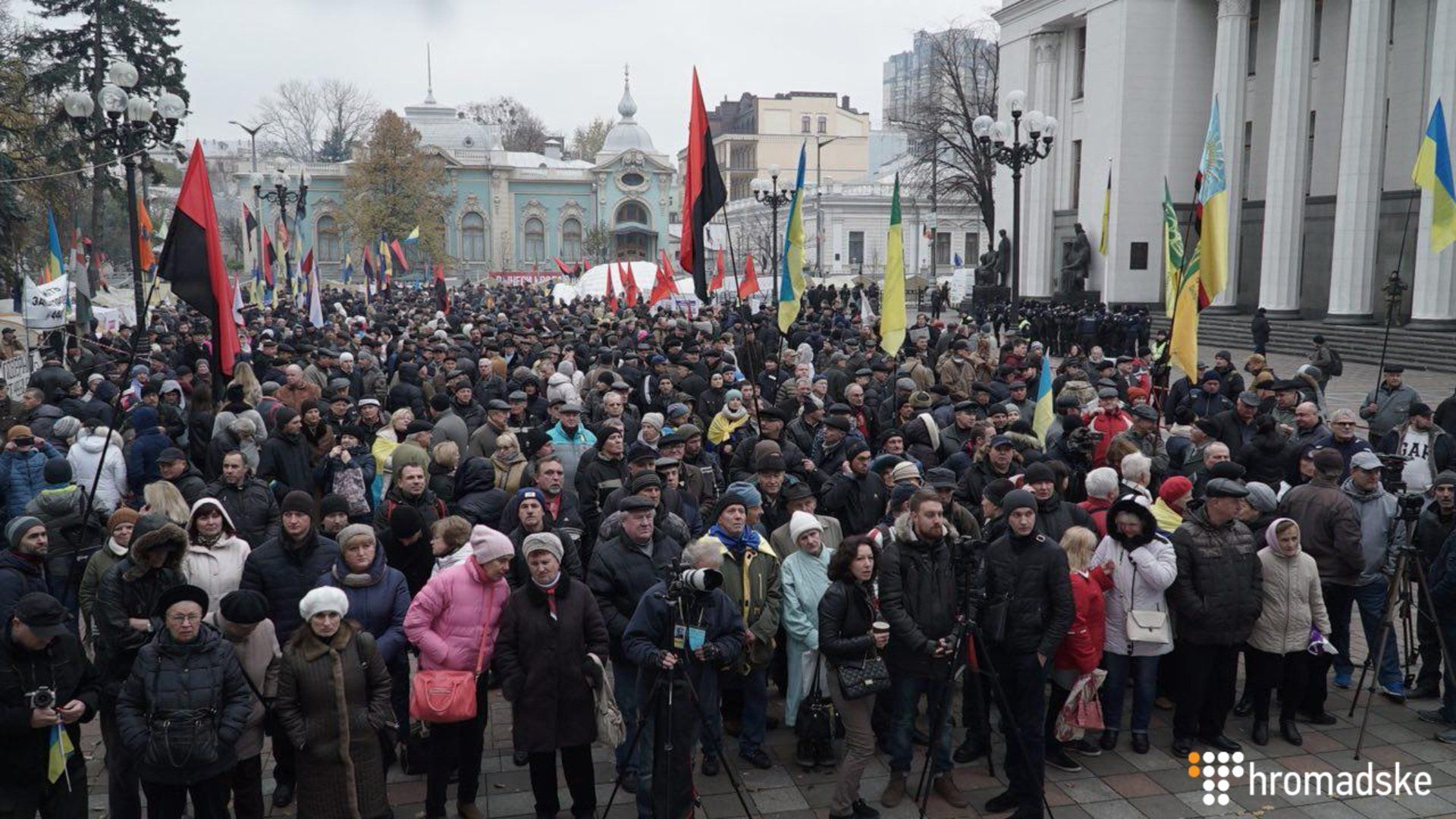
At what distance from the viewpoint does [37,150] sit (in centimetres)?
3662

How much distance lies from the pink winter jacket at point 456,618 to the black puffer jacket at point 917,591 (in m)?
2.00

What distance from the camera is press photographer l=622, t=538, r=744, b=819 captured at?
5312 millimetres

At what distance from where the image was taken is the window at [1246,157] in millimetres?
32781

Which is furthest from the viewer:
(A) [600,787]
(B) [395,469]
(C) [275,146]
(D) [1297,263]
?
(C) [275,146]

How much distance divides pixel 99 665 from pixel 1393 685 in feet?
25.4

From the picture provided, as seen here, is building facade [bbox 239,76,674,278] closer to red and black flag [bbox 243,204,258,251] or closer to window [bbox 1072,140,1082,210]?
window [bbox 1072,140,1082,210]

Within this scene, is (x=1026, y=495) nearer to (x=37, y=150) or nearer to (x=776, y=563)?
(x=776, y=563)

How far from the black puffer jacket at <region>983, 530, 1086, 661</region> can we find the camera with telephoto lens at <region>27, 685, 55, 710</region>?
4.60 meters

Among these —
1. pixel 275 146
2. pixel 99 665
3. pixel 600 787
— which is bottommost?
pixel 600 787

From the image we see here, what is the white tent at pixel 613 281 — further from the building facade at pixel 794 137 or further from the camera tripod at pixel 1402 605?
the building facade at pixel 794 137

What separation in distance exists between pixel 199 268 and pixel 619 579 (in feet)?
13.9

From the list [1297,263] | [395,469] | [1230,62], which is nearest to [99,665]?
[395,469]

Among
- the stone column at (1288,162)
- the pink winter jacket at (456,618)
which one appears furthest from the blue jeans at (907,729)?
the stone column at (1288,162)

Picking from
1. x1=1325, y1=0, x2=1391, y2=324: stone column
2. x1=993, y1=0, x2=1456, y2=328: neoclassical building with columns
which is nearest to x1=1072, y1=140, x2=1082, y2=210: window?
x1=993, y1=0, x2=1456, y2=328: neoclassical building with columns
